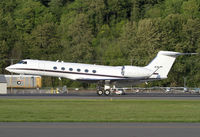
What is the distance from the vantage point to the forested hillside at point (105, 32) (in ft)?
295

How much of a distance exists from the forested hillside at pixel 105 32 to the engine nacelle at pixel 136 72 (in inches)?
1243

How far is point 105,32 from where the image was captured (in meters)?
108

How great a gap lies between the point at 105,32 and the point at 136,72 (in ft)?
185

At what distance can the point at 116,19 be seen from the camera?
4587 inches

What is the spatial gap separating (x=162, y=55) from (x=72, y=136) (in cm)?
3682

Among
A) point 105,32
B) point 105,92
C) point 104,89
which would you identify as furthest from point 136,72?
point 105,32

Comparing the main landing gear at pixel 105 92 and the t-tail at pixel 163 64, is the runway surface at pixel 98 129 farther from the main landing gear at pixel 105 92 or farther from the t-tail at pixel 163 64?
the t-tail at pixel 163 64

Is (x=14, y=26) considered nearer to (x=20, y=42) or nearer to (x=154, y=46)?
(x=20, y=42)

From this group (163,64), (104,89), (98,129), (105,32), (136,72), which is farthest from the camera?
(105,32)

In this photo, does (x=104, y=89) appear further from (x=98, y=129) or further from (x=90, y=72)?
(x=98, y=129)

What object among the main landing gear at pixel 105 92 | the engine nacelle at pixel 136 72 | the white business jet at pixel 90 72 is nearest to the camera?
the white business jet at pixel 90 72

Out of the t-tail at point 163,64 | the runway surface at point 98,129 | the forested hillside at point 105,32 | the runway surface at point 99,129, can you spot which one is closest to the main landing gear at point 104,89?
the t-tail at point 163,64

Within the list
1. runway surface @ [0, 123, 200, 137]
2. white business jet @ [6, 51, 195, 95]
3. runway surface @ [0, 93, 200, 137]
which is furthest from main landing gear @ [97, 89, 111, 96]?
runway surface @ [0, 123, 200, 137]

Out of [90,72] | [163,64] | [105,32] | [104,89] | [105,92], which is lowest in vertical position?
[105,92]
